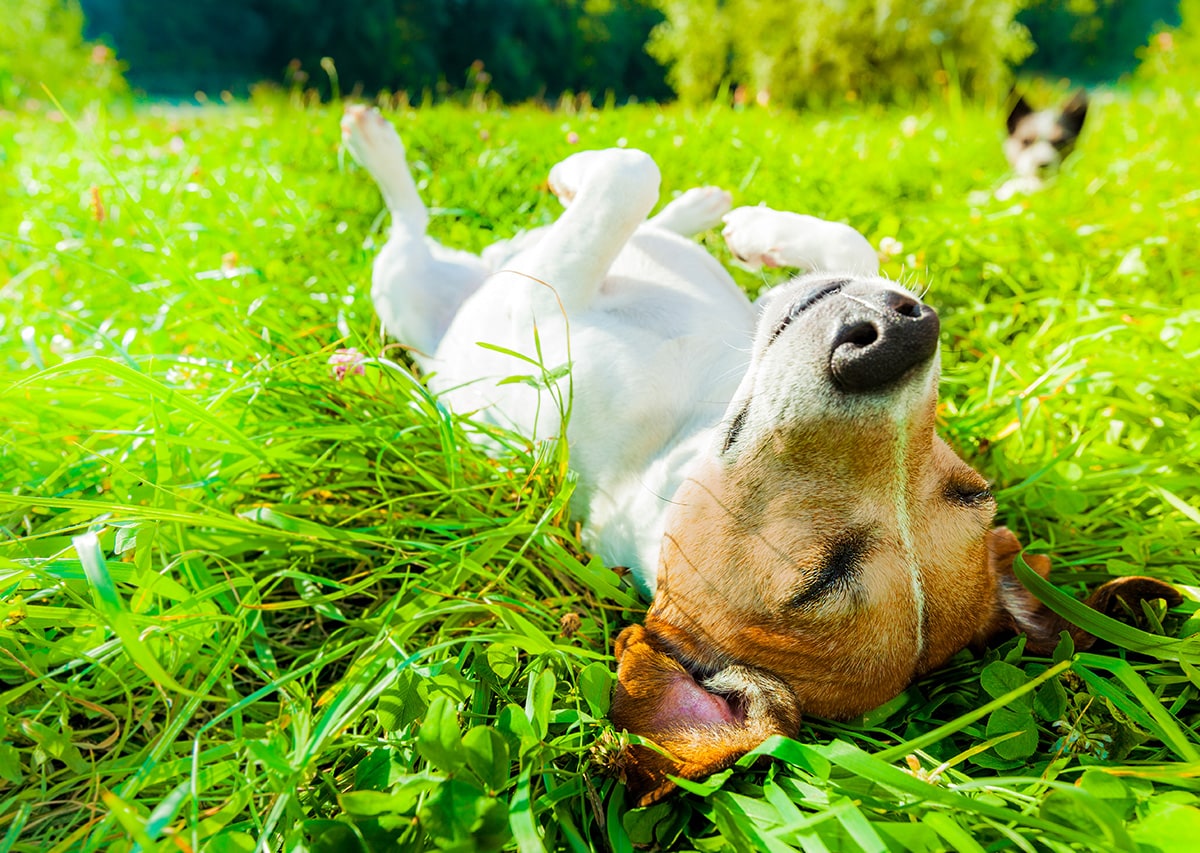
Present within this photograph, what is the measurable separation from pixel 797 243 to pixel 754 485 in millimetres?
986

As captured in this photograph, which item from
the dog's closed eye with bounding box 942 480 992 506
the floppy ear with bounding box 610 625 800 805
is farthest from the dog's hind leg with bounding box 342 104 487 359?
the dog's closed eye with bounding box 942 480 992 506

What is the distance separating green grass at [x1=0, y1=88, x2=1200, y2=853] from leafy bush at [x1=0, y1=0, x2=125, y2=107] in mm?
10334

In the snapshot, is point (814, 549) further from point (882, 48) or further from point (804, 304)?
point (882, 48)

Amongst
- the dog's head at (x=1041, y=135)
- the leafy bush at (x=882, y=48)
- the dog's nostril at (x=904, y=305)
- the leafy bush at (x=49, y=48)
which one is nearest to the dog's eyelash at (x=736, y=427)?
the dog's nostril at (x=904, y=305)

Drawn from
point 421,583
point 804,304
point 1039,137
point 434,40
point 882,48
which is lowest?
point 421,583

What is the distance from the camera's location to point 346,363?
2.19m

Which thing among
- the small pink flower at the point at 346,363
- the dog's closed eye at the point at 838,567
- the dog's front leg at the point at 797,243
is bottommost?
the dog's closed eye at the point at 838,567

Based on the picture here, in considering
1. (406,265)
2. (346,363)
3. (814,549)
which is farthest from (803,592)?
(406,265)

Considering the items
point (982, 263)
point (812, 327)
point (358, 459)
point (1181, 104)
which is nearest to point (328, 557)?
point (358, 459)

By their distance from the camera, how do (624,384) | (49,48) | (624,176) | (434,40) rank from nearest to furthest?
1. (624,384)
2. (624,176)
3. (49,48)
4. (434,40)

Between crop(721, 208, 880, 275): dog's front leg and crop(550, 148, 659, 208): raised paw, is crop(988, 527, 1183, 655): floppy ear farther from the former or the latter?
crop(550, 148, 659, 208): raised paw

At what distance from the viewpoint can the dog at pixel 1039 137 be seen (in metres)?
5.49

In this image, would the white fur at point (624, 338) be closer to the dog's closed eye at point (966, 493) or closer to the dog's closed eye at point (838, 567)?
the dog's closed eye at point (838, 567)

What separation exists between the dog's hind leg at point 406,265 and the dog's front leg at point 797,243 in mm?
1096
